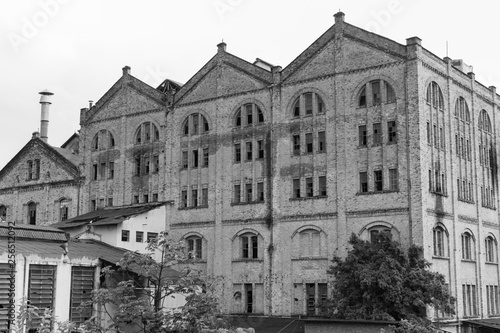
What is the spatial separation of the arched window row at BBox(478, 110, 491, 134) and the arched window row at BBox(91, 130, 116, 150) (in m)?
26.0

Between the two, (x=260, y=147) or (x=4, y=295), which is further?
(x=260, y=147)

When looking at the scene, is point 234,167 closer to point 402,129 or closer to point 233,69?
point 233,69

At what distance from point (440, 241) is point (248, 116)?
14.4 m

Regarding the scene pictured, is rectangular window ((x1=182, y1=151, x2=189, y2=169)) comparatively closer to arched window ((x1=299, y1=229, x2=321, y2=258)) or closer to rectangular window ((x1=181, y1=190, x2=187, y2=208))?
rectangular window ((x1=181, y1=190, x2=187, y2=208))

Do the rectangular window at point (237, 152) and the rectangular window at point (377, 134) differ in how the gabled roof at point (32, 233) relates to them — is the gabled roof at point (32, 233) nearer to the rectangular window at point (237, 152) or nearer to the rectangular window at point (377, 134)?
the rectangular window at point (237, 152)

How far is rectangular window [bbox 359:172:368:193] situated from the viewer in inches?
1517

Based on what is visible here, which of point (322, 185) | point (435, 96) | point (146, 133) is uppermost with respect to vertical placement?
point (435, 96)

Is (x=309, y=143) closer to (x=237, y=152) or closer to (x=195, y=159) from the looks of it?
(x=237, y=152)

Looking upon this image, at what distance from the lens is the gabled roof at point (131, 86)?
48.2 m

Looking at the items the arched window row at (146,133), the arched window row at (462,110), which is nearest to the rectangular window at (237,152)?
the arched window row at (146,133)

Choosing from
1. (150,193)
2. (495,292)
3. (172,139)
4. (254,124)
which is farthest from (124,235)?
(495,292)

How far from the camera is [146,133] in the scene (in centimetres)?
4844

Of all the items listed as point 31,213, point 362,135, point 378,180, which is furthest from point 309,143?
point 31,213

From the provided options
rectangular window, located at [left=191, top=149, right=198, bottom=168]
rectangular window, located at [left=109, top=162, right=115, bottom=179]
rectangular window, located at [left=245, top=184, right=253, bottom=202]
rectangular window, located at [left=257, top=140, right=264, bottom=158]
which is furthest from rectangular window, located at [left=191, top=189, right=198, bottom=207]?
rectangular window, located at [left=109, top=162, right=115, bottom=179]
